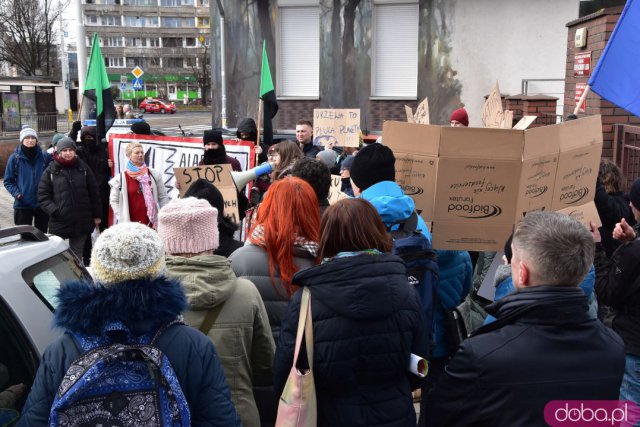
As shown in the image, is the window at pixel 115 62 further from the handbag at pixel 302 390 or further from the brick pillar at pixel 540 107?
the handbag at pixel 302 390

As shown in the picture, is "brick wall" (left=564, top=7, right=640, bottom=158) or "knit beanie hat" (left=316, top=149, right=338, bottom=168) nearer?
"knit beanie hat" (left=316, top=149, right=338, bottom=168)

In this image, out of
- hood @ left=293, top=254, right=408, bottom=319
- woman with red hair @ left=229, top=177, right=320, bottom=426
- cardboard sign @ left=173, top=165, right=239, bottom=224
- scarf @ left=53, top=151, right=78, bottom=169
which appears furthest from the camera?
scarf @ left=53, top=151, right=78, bottom=169

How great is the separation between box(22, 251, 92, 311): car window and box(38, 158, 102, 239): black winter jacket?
453 centimetres

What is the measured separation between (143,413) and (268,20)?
1974 centimetres

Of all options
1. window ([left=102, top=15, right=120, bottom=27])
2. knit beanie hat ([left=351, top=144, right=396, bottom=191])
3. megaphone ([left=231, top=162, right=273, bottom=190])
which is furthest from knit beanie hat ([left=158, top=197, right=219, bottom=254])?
window ([left=102, top=15, right=120, bottom=27])

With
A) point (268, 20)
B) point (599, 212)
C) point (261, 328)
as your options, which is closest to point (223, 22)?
point (268, 20)

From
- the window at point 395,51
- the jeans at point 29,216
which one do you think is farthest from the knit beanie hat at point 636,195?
the window at point 395,51

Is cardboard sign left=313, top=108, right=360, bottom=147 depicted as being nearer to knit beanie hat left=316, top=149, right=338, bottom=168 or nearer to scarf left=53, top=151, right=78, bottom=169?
knit beanie hat left=316, top=149, right=338, bottom=168

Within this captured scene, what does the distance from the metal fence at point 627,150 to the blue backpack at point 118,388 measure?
6.05 metres

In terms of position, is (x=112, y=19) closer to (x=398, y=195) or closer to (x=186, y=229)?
(x=398, y=195)

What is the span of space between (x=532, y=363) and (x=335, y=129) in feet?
24.1

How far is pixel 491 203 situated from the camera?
160 inches

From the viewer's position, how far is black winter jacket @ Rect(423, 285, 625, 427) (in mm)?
2074

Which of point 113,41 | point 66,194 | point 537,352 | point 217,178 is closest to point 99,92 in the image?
point 66,194
